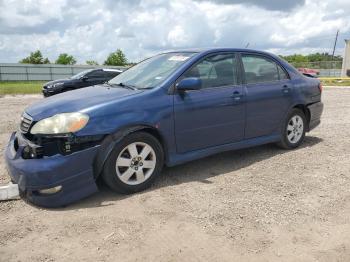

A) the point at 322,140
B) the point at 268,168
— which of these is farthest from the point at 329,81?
the point at 268,168

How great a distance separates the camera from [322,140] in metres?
7.03

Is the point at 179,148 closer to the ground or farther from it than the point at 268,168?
farther from it

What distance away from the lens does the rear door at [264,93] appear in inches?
220

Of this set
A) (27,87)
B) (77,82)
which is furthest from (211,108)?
(27,87)

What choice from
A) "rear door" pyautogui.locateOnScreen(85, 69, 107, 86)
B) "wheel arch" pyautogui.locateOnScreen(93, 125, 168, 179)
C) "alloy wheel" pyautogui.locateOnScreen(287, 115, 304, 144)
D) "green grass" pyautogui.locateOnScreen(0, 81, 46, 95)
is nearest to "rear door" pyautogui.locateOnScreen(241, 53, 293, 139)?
"alloy wheel" pyautogui.locateOnScreen(287, 115, 304, 144)

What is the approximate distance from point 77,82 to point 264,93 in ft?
39.0

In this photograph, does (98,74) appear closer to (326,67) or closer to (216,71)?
(216,71)

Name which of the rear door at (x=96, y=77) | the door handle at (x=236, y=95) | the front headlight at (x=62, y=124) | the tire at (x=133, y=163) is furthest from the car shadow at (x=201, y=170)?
the rear door at (x=96, y=77)

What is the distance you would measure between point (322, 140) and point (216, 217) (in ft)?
13.0

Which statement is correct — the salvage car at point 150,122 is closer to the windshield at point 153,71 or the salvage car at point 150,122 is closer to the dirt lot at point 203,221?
the windshield at point 153,71

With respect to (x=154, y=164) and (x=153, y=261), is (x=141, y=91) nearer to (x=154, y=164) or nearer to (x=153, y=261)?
(x=154, y=164)

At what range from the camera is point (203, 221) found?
3.72m

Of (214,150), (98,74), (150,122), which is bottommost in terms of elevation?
(214,150)

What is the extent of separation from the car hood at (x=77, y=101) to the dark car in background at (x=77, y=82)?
1137 centimetres
